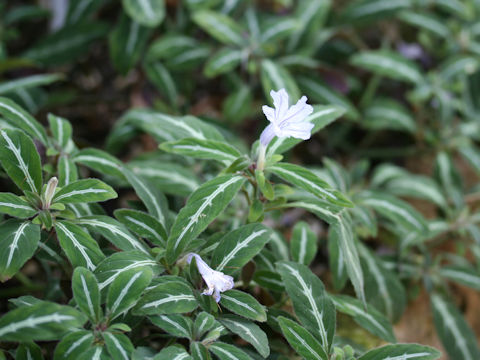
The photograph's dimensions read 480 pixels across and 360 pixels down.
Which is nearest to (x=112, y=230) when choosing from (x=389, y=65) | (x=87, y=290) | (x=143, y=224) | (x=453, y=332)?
(x=143, y=224)

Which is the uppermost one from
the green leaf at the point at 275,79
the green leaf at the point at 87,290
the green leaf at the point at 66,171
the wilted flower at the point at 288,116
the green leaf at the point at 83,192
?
the green leaf at the point at 275,79

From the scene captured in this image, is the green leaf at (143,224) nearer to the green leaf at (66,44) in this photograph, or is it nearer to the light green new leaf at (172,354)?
the light green new leaf at (172,354)

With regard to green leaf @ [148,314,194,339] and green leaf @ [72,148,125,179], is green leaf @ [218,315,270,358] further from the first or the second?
green leaf @ [72,148,125,179]

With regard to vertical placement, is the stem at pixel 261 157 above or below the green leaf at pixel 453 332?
above

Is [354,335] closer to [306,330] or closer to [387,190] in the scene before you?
[387,190]

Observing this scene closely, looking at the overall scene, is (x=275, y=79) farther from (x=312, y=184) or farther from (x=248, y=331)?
(x=248, y=331)

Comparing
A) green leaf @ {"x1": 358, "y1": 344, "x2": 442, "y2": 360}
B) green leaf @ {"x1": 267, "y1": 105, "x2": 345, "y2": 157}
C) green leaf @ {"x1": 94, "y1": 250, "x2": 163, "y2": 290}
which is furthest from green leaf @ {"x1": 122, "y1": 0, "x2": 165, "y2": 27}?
green leaf @ {"x1": 358, "y1": 344, "x2": 442, "y2": 360}

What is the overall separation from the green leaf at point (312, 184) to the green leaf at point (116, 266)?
1.15 feet

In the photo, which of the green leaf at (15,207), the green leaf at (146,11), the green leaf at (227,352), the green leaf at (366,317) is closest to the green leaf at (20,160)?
the green leaf at (15,207)

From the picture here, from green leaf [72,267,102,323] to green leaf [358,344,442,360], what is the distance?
559 mm

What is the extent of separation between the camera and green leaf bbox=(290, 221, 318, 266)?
1.27 meters

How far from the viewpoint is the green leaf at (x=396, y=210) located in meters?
1.46

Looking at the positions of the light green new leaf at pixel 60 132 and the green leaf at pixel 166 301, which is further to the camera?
the light green new leaf at pixel 60 132

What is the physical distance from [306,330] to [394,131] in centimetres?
171
